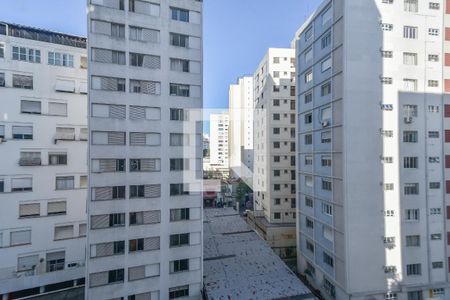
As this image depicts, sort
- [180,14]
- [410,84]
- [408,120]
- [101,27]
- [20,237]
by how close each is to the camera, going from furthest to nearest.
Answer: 1. [20,237]
2. [180,14]
3. [410,84]
4. [408,120]
5. [101,27]

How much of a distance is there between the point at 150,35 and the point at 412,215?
1885 centimetres

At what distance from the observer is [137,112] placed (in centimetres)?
1470

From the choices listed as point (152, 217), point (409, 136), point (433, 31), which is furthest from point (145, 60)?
point (433, 31)

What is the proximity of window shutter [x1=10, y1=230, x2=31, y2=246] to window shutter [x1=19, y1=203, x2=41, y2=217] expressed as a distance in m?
1.09

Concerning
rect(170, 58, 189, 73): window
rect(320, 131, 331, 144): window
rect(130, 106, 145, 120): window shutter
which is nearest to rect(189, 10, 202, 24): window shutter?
rect(170, 58, 189, 73): window

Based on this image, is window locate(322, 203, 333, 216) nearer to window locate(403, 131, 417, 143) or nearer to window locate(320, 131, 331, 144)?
window locate(320, 131, 331, 144)

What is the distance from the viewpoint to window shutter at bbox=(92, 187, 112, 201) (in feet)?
46.0

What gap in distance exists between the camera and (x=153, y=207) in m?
15.0

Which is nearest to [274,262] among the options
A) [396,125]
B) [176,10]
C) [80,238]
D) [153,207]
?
[153,207]

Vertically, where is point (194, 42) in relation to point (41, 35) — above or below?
below

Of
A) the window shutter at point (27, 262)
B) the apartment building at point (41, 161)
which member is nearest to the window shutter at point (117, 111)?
the apartment building at point (41, 161)

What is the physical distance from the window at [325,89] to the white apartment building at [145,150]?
27.5ft

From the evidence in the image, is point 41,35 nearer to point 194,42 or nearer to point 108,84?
point 108,84

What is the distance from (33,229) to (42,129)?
6.64m
